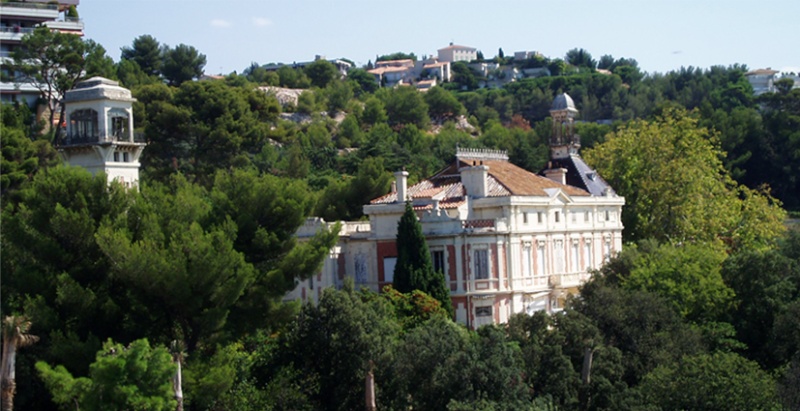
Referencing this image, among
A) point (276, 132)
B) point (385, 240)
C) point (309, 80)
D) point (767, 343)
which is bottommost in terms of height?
point (767, 343)

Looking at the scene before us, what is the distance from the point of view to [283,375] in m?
30.8

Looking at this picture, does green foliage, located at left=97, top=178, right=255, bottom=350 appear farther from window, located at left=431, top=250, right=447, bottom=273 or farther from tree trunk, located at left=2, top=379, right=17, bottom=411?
window, located at left=431, top=250, right=447, bottom=273

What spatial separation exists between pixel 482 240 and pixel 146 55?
189 feet

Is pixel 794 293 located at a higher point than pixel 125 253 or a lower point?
lower

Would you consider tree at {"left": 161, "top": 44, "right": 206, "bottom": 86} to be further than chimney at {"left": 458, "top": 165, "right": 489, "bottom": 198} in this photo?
Yes

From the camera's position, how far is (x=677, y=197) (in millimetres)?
57125

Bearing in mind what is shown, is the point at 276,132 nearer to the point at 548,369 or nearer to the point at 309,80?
the point at 548,369

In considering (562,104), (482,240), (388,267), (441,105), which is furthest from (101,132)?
(441,105)

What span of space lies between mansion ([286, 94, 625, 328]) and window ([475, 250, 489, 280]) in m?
0.04

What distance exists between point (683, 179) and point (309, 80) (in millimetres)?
85123

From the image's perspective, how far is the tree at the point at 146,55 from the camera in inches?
3625

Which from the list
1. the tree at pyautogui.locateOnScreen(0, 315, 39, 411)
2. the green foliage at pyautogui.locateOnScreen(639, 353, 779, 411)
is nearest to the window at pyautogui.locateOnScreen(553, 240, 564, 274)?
the green foliage at pyautogui.locateOnScreen(639, 353, 779, 411)

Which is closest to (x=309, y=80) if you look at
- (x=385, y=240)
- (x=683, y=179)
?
(x=683, y=179)

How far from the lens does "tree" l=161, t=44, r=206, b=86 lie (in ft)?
292
